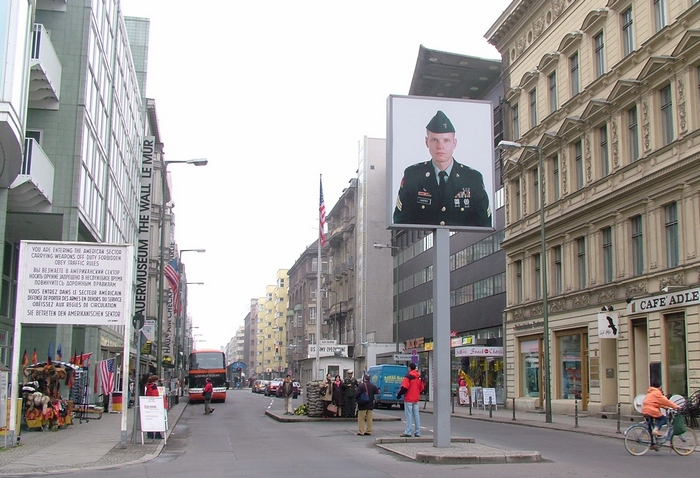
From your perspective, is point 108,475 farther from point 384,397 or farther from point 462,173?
point 384,397

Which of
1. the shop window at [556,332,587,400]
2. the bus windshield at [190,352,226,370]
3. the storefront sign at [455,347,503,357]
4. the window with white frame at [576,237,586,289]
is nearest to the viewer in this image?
the shop window at [556,332,587,400]

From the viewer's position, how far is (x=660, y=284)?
2842 cm

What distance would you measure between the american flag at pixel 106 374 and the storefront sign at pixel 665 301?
2045cm

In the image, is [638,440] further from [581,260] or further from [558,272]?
[558,272]

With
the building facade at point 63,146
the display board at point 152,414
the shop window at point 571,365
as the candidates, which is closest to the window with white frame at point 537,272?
the shop window at point 571,365

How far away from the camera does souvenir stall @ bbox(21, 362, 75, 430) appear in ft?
76.1

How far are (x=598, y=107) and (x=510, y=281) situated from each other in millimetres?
12540

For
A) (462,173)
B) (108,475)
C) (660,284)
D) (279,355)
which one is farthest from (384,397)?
(279,355)

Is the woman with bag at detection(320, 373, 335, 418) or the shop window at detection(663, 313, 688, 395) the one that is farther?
the woman with bag at detection(320, 373, 335, 418)

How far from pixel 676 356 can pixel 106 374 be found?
21.5m

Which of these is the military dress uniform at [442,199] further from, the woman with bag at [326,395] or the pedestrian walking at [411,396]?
the woman with bag at [326,395]

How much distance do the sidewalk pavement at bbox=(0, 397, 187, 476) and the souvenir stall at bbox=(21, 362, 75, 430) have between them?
1.33ft

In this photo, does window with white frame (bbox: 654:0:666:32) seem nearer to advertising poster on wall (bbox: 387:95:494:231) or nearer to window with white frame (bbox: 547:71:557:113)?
window with white frame (bbox: 547:71:557:113)

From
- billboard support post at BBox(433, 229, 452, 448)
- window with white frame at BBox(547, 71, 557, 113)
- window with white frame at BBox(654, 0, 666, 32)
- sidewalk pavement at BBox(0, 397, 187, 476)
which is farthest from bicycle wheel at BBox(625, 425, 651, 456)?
window with white frame at BBox(547, 71, 557, 113)
